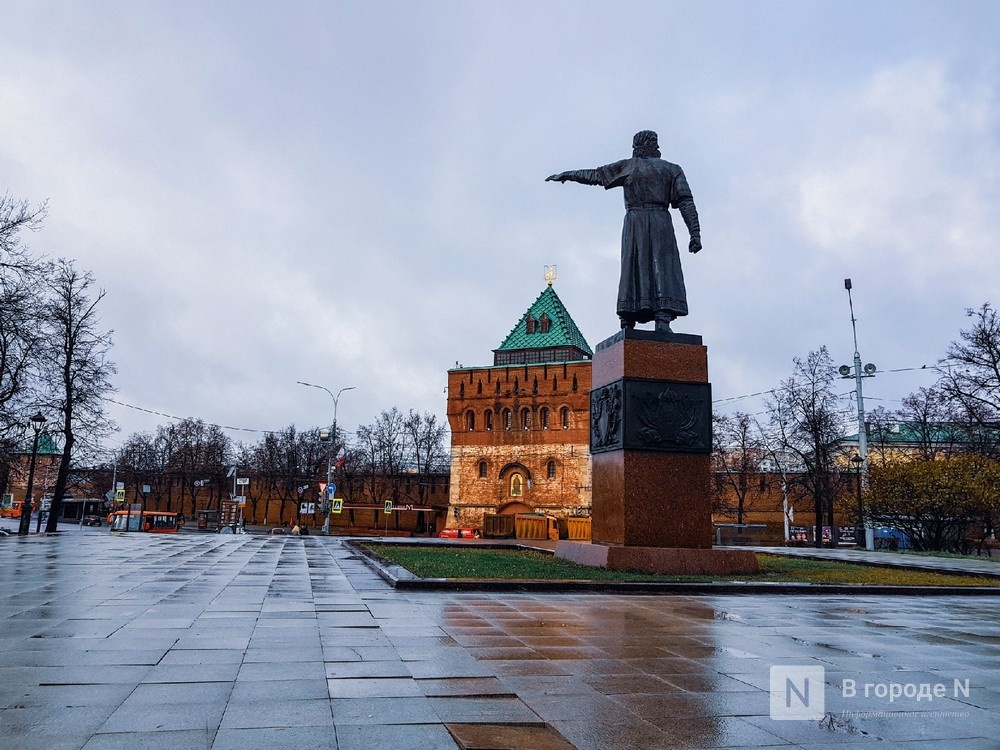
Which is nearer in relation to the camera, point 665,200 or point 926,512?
point 665,200

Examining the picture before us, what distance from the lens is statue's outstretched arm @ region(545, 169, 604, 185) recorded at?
548 inches

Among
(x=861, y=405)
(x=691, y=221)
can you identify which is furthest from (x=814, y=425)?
(x=691, y=221)

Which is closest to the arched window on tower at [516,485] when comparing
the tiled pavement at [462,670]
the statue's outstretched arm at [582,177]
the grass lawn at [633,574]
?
the grass lawn at [633,574]

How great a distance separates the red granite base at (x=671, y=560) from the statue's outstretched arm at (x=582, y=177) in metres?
6.66

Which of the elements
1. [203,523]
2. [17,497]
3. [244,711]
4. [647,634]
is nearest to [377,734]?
[244,711]

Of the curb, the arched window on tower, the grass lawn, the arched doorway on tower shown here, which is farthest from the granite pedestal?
the arched window on tower

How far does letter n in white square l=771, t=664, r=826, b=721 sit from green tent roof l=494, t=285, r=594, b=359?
5394 cm

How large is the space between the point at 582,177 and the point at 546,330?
156 feet

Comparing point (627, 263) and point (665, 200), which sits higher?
point (665, 200)

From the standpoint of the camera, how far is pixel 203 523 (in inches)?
1941

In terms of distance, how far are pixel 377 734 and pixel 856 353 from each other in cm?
3149

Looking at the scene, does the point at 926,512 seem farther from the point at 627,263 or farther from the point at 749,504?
the point at 749,504

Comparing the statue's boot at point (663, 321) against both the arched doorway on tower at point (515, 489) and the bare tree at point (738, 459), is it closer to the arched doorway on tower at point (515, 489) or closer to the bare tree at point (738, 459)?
the bare tree at point (738, 459)

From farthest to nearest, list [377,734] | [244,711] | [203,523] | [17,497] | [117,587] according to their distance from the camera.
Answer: [17,497] < [203,523] < [117,587] < [244,711] < [377,734]
